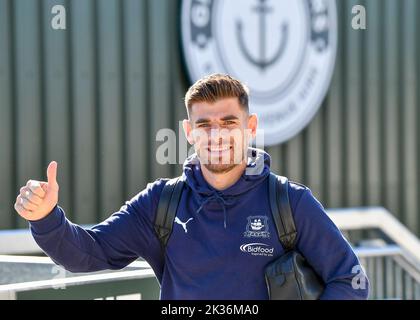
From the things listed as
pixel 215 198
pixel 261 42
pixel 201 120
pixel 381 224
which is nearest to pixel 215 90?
pixel 201 120

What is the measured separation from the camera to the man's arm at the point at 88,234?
82.3 inches

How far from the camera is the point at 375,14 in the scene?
5.93m

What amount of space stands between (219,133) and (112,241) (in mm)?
468

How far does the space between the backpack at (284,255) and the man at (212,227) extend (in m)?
0.02

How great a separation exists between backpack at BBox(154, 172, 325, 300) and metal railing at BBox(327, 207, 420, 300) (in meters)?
3.43

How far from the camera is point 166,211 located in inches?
88.4

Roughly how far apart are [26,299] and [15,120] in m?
1.99

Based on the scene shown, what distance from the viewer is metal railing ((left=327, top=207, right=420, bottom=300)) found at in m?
5.59

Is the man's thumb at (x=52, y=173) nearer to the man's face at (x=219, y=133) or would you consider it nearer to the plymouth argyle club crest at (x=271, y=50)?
the man's face at (x=219, y=133)

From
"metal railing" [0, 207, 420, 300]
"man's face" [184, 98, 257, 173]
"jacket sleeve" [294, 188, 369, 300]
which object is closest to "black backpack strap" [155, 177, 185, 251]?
"man's face" [184, 98, 257, 173]

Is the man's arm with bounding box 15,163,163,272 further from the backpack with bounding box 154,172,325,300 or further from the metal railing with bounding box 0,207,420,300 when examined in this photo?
the metal railing with bounding box 0,207,420,300

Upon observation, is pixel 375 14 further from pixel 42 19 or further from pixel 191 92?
pixel 191 92

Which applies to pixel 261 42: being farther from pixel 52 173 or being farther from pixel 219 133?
pixel 52 173
